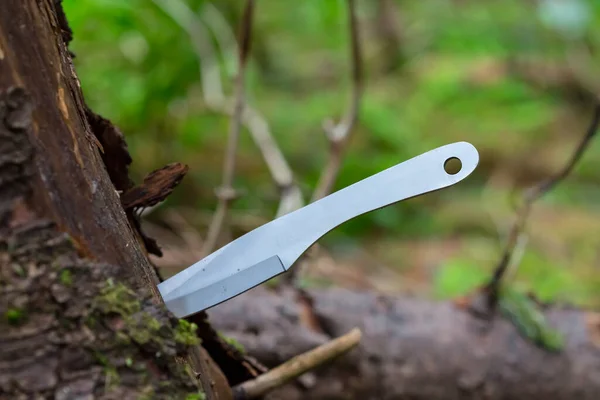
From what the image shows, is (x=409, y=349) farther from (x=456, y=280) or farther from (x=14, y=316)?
(x=456, y=280)

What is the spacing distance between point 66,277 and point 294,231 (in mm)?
193

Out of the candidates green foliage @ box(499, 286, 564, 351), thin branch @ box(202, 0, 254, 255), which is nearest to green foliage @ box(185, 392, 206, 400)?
thin branch @ box(202, 0, 254, 255)

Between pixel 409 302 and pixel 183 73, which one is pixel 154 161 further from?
pixel 409 302

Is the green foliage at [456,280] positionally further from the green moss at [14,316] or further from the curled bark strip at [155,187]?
the green moss at [14,316]

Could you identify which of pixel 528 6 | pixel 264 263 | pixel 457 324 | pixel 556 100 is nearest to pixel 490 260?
pixel 457 324

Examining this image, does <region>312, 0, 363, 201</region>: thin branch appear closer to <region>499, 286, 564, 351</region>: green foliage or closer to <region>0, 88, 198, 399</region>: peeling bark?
<region>499, 286, 564, 351</region>: green foliage

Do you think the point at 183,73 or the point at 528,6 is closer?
the point at 183,73

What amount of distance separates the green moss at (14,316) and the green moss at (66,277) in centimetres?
3

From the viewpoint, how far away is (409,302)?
42.8 inches

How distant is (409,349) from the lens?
1017 mm

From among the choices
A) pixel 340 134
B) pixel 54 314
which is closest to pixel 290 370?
pixel 54 314

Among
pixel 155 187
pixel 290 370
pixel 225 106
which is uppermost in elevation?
pixel 225 106

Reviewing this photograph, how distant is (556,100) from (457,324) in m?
3.23

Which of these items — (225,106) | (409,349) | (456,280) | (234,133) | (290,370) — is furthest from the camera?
(456,280)
